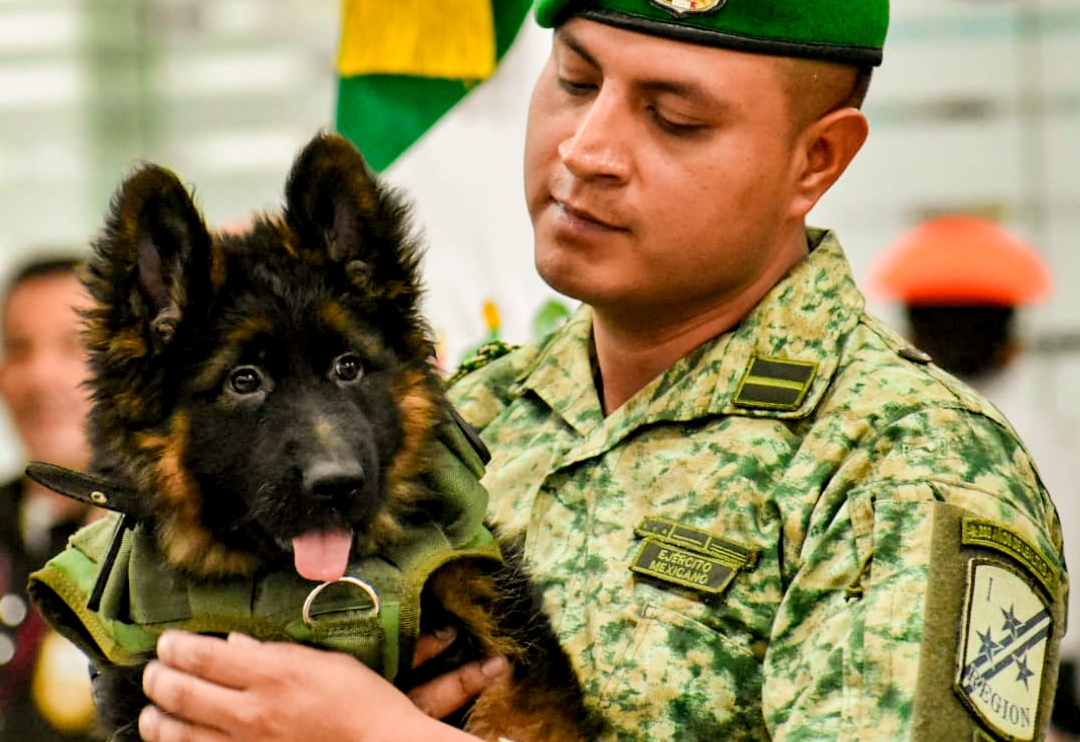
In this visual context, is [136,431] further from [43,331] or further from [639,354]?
[43,331]

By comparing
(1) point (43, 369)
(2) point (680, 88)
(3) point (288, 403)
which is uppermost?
(2) point (680, 88)

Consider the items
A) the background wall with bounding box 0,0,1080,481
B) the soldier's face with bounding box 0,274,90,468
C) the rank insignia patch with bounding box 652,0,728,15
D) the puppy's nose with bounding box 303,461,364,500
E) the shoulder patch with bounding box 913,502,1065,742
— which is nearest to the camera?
the shoulder patch with bounding box 913,502,1065,742

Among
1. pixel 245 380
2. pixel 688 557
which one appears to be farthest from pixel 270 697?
pixel 688 557

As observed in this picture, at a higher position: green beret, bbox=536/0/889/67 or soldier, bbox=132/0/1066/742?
green beret, bbox=536/0/889/67

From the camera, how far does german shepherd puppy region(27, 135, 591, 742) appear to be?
6.55ft

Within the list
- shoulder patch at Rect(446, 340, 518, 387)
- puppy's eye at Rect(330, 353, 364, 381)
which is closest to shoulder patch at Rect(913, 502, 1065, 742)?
puppy's eye at Rect(330, 353, 364, 381)

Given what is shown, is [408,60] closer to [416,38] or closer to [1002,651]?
[416,38]

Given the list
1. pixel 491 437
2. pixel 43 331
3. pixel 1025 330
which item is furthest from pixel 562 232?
pixel 1025 330

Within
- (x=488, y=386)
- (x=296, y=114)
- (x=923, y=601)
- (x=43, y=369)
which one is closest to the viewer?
(x=923, y=601)

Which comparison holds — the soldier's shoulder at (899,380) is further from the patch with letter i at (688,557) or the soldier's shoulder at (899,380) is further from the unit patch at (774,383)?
the patch with letter i at (688,557)

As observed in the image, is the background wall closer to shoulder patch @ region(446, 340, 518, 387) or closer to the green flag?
the green flag

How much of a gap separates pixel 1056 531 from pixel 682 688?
0.52 metres

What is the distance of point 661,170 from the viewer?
6.93 ft

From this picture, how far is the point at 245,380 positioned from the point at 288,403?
7 centimetres
